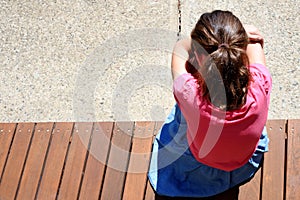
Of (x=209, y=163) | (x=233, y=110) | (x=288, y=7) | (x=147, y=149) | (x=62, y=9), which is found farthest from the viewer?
(x=62, y=9)

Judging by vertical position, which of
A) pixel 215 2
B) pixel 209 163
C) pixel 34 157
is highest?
pixel 215 2

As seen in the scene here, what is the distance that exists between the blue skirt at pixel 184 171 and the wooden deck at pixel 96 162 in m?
0.06

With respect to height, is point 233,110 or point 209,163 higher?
point 233,110

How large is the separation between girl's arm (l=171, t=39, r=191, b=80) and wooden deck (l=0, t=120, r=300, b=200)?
18.8 inches

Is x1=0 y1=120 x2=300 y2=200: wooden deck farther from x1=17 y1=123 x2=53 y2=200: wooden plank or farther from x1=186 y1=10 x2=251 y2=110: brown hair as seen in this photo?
x1=186 y1=10 x2=251 y2=110: brown hair

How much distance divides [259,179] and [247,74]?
0.66m

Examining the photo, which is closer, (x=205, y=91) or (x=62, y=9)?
(x=205, y=91)

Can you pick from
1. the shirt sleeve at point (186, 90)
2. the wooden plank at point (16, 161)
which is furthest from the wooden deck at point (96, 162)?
the shirt sleeve at point (186, 90)

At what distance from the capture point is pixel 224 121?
71.7 inches

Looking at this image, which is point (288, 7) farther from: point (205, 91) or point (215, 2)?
point (205, 91)

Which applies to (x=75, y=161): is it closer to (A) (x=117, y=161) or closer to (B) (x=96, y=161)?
(B) (x=96, y=161)

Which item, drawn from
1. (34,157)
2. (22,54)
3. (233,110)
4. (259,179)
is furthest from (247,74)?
(22,54)

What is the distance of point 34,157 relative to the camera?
2.56m

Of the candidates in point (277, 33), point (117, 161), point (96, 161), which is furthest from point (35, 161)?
point (277, 33)
